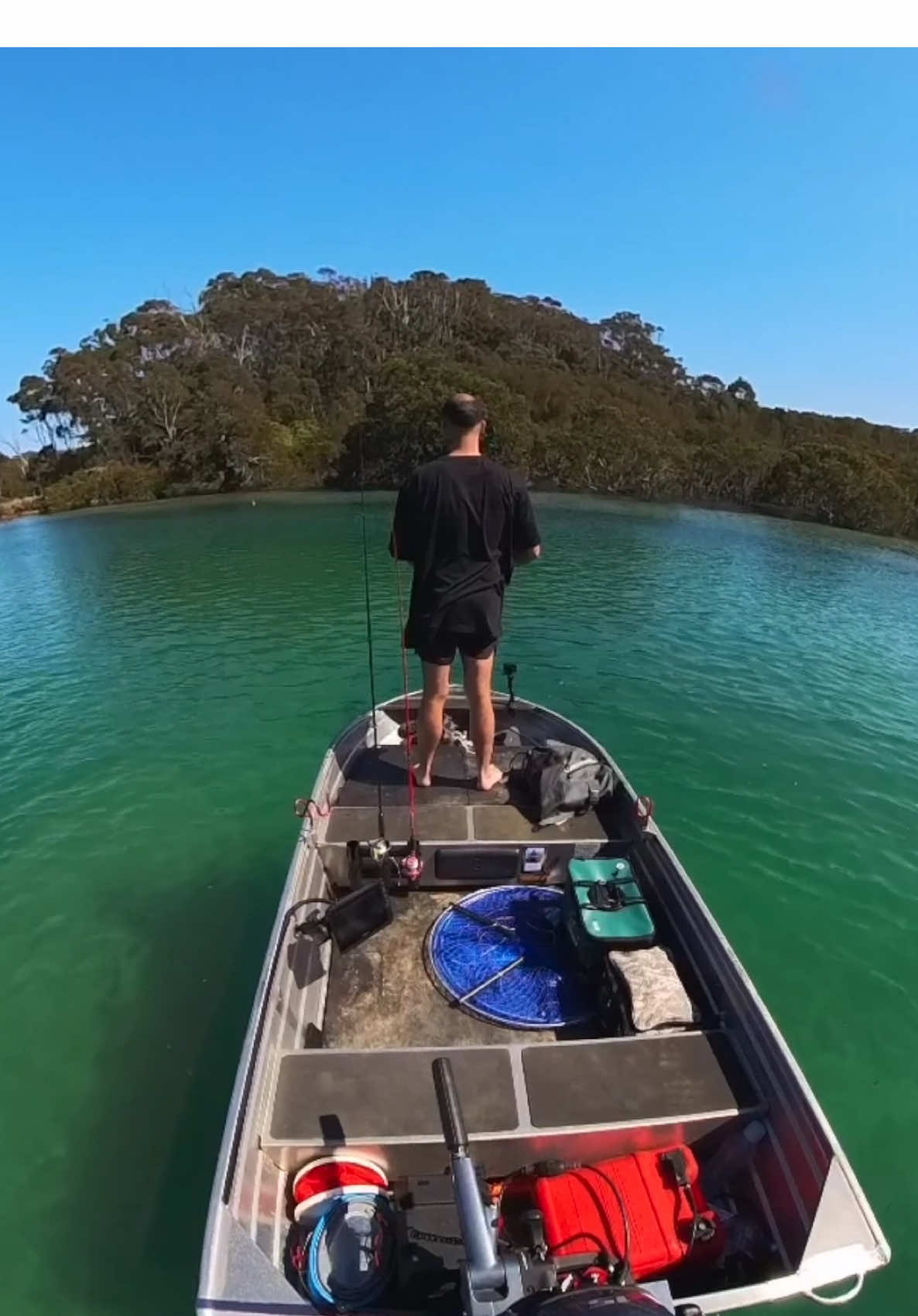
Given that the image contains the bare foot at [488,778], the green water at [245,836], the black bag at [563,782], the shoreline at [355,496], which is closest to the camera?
the green water at [245,836]

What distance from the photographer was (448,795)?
657 centimetres

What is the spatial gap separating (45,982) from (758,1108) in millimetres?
6198

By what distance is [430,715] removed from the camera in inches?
237

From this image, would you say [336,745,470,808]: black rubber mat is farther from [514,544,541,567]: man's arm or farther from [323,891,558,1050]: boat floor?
[514,544,541,567]: man's arm

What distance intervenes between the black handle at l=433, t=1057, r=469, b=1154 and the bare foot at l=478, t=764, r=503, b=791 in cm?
356

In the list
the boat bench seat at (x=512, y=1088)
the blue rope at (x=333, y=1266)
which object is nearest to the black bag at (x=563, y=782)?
the boat bench seat at (x=512, y=1088)

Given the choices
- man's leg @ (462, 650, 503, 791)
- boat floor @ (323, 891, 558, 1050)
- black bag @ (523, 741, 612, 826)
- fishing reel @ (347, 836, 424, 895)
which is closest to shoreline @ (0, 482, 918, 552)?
black bag @ (523, 741, 612, 826)

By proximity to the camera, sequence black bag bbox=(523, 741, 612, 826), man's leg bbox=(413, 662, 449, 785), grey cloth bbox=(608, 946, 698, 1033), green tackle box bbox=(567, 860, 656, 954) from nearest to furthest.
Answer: grey cloth bbox=(608, 946, 698, 1033) → green tackle box bbox=(567, 860, 656, 954) → man's leg bbox=(413, 662, 449, 785) → black bag bbox=(523, 741, 612, 826)

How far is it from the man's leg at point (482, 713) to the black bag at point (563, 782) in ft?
1.16

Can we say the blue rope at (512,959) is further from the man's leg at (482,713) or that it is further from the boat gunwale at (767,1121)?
the man's leg at (482,713)

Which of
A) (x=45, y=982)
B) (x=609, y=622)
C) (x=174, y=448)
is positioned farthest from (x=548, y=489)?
(x=45, y=982)

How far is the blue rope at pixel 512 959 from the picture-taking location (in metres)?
4.77

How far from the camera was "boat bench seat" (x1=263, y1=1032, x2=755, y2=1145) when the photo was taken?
360 centimetres

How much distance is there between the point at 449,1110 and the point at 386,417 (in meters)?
60.0
